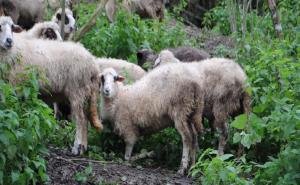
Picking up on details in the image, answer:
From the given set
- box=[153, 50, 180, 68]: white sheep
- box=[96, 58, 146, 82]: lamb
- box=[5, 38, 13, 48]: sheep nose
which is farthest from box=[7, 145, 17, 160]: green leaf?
box=[153, 50, 180, 68]: white sheep

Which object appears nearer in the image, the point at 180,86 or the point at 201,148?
the point at 180,86

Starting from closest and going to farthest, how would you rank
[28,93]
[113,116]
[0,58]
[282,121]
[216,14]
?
[282,121]
[28,93]
[0,58]
[113,116]
[216,14]

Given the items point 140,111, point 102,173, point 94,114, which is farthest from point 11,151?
point 140,111

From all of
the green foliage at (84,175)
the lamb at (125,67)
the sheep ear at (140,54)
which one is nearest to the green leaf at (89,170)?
the green foliage at (84,175)

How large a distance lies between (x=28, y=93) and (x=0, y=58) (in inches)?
58.6

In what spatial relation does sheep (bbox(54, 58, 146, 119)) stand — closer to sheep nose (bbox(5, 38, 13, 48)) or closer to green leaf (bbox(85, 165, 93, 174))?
sheep nose (bbox(5, 38, 13, 48))

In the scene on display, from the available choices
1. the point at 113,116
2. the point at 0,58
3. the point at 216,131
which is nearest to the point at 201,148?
the point at 216,131

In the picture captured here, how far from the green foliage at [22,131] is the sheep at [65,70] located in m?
1.37

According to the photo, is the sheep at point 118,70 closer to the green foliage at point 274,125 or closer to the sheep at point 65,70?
the sheep at point 65,70

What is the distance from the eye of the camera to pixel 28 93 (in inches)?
284

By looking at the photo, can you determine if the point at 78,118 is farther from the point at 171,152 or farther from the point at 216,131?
the point at 216,131

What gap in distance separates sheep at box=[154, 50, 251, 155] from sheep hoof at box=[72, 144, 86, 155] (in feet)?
5.05

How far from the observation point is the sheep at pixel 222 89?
31.7 feet

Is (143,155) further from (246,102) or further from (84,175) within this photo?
(84,175)
